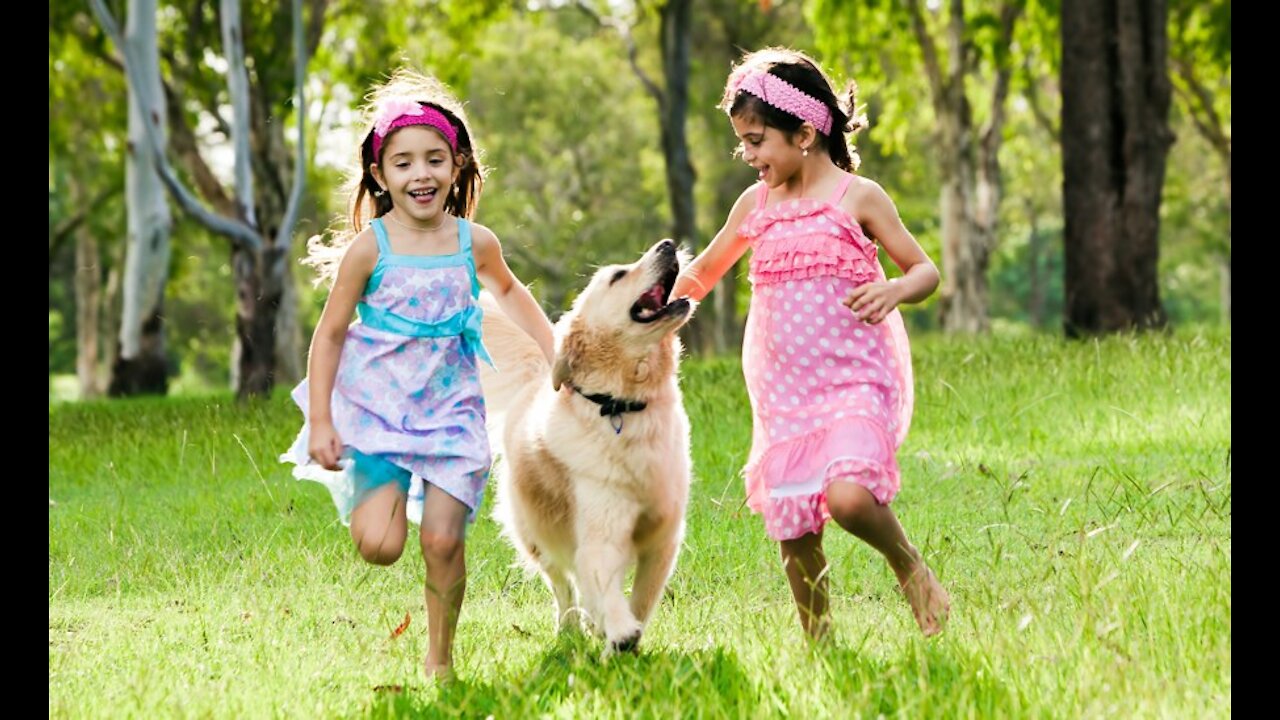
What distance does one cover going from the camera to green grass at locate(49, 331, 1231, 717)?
3916 mm

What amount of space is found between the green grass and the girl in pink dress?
0.31 m

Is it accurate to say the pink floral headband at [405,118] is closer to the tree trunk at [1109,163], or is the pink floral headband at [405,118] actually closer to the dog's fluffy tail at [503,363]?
the dog's fluffy tail at [503,363]

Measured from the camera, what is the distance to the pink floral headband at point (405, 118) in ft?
16.1

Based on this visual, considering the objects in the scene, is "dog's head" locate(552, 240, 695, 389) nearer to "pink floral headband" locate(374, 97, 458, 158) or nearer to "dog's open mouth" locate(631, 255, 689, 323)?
"dog's open mouth" locate(631, 255, 689, 323)

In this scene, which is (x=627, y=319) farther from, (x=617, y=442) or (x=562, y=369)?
(x=617, y=442)

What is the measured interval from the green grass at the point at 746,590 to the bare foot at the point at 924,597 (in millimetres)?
77

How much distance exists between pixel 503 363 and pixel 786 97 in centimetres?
169

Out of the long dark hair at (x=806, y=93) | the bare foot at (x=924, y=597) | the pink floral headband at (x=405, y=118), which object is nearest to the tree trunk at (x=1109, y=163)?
the long dark hair at (x=806, y=93)

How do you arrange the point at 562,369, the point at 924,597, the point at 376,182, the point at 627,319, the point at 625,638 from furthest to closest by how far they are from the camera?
the point at 376,182
the point at 562,369
the point at 627,319
the point at 924,597
the point at 625,638

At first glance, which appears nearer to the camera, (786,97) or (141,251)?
(786,97)

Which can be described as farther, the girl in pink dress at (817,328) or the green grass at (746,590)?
the girl in pink dress at (817,328)

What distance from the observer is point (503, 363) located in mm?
5926

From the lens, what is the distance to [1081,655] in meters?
3.83

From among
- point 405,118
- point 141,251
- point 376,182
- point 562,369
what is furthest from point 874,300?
point 141,251
